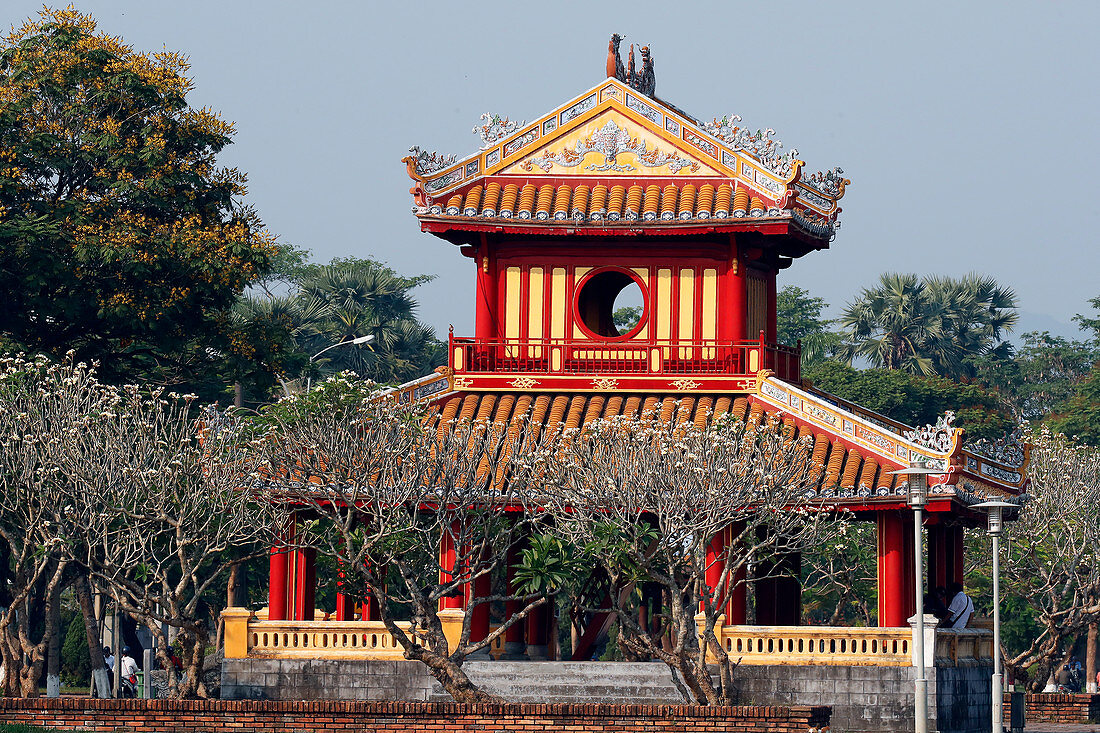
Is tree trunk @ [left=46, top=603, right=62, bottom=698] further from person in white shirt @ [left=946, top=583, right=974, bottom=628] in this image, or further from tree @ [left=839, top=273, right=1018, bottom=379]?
tree @ [left=839, top=273, right=1018, bottom=379]

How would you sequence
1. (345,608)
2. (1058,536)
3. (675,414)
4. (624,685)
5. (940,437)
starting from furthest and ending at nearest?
(1058,536) < (345,608) < (675,414) < (940,437) < (624,685)

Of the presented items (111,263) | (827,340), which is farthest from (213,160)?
(827,340)

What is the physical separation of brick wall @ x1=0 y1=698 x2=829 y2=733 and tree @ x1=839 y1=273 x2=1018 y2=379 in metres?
61.0

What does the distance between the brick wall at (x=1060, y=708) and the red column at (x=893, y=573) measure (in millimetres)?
11110

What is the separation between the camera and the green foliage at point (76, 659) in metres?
56.8

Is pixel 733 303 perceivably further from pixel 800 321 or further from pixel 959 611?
pixel 800 321

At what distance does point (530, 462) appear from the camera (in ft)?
116

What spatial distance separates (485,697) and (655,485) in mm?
4746

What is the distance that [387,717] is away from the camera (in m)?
32.3

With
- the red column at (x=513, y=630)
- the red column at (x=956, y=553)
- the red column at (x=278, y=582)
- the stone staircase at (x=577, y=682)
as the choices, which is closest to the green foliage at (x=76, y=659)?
the red column at (x=278, y=582)

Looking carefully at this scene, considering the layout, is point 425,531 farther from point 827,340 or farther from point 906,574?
point 827,340

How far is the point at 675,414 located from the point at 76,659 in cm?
2510

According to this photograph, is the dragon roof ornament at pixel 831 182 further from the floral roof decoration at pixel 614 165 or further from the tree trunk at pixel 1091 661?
the tree trunk at pixel 1091 661

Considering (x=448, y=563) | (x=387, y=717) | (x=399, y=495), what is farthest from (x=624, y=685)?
(x=399, y=495)
